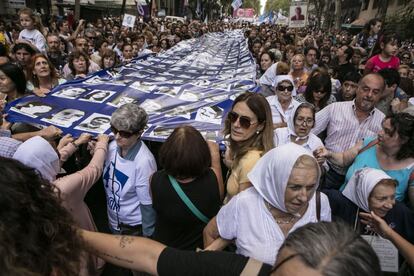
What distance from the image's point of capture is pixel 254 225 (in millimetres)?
1772

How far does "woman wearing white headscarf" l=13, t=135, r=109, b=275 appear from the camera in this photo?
1.92 metres

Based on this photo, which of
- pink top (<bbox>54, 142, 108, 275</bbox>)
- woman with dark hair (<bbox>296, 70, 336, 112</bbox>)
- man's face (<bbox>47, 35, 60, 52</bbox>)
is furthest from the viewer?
man's face (<bbox>47, 35, 60, 52</bbox>)

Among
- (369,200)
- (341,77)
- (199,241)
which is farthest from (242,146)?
(341,77)

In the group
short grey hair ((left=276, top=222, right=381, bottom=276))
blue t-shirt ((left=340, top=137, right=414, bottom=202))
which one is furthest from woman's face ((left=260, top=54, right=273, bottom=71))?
short grey hair ((left=276, top=222, right=381, bottom=276))

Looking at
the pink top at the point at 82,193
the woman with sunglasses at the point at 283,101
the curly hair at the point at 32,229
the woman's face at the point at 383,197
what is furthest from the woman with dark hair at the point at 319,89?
the curly hair at the point at 32,229

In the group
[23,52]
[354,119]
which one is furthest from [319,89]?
[23,52]

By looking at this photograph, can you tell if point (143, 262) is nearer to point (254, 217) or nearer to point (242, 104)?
point (254, 217)

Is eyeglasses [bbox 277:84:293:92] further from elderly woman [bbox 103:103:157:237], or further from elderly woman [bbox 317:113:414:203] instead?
elderly woman [bbox 103:103:157:237]

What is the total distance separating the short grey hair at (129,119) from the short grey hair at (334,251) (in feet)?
5.68

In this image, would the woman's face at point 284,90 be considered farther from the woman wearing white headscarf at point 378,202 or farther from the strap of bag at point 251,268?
the strap of bag at point 251,268

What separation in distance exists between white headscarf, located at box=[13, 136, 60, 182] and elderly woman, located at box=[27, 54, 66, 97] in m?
2.64

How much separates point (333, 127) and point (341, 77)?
9.65 ft

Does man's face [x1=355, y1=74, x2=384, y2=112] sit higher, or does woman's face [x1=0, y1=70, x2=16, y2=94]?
man's face [x1=355, y1=74, x2=384, y2=112]

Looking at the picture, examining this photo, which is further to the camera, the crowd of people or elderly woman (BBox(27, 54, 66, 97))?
elderly woman (BBox(27, 54, 66, 97))
